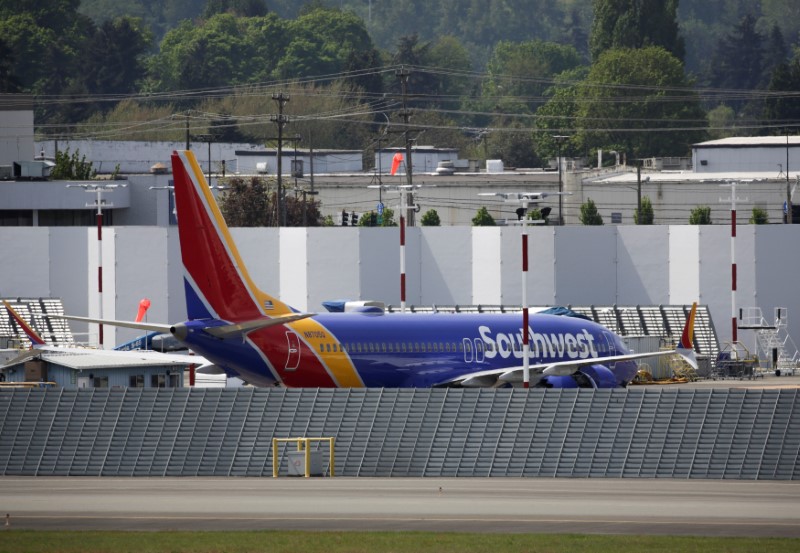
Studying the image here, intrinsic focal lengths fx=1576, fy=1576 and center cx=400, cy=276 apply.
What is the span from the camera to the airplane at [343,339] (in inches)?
1914

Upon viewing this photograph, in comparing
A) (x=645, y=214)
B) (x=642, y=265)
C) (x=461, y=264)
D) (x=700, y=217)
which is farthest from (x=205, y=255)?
(x=645, y=214)

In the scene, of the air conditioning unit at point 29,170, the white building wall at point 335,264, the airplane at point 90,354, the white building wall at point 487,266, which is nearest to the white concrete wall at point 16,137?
the air conditioning unit at point 29,170

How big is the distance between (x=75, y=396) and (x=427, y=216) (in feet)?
226

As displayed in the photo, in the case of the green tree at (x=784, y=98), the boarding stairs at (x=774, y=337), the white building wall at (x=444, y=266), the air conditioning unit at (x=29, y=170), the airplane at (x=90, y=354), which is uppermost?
the green tree at (x=784, y=98)

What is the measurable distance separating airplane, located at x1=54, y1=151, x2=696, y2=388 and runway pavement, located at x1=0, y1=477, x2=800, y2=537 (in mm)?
7545

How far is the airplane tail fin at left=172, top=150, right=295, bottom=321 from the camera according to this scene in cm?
4834

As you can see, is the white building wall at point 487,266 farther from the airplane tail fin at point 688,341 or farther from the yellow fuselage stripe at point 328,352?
the yellow fuselage stripe at point 328,352

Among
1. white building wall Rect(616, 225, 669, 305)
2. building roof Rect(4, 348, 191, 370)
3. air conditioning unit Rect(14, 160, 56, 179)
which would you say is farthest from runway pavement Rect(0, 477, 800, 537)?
air conditioning unit Rect(14, 160, 56, 179)

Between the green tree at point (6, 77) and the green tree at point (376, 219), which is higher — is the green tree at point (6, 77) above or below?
above

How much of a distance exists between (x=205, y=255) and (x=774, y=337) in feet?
136

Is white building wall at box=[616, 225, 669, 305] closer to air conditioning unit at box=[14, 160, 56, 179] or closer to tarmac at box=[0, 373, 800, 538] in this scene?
air conditioning unit at box=[14, 160, 56, 179]

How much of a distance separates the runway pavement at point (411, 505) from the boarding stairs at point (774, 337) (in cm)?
4123

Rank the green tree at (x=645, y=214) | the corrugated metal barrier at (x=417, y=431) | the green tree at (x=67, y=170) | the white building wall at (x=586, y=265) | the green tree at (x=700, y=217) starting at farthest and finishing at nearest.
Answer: the green tree at (x=67, y=170), the green tree at (x=645, y=214), the green tree at (x=700, y=217), the white building wall at (x=586, y=265), the corrugated metal barrier at (x=417, y=431)

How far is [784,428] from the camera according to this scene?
41.8 m
